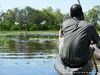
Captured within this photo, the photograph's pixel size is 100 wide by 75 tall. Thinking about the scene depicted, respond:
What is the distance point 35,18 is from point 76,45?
412 ft

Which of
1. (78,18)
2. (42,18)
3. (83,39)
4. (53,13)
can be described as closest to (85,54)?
(83,39)

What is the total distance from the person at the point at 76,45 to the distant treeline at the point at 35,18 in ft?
387

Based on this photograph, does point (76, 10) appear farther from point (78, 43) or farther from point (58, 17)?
point (58, 17)

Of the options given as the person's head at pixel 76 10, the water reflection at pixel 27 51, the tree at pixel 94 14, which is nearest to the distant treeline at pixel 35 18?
the tree at pixel 94 14

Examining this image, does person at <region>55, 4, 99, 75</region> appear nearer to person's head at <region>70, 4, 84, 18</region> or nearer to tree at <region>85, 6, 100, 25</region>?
person's head at <region>70, 4, 84, 18</region>

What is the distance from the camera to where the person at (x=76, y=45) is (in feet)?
20.6

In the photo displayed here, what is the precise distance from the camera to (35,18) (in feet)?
431

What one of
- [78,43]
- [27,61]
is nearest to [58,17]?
[27,61]

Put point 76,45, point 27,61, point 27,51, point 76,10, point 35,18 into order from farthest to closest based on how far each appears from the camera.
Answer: point 35,18, point 27,51, point 27,61, point 76,10, point 76,45

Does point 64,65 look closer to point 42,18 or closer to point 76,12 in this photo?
point 76,12

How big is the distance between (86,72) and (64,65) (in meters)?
0.44

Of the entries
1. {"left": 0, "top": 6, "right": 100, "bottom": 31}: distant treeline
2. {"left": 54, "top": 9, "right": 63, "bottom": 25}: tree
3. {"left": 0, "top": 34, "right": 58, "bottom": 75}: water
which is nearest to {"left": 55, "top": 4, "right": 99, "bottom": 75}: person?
{"left": 0, "top": 34, "right": 58, "bottom": 75}: water

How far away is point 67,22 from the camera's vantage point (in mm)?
6637

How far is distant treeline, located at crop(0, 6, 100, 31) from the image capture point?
12744 cm
